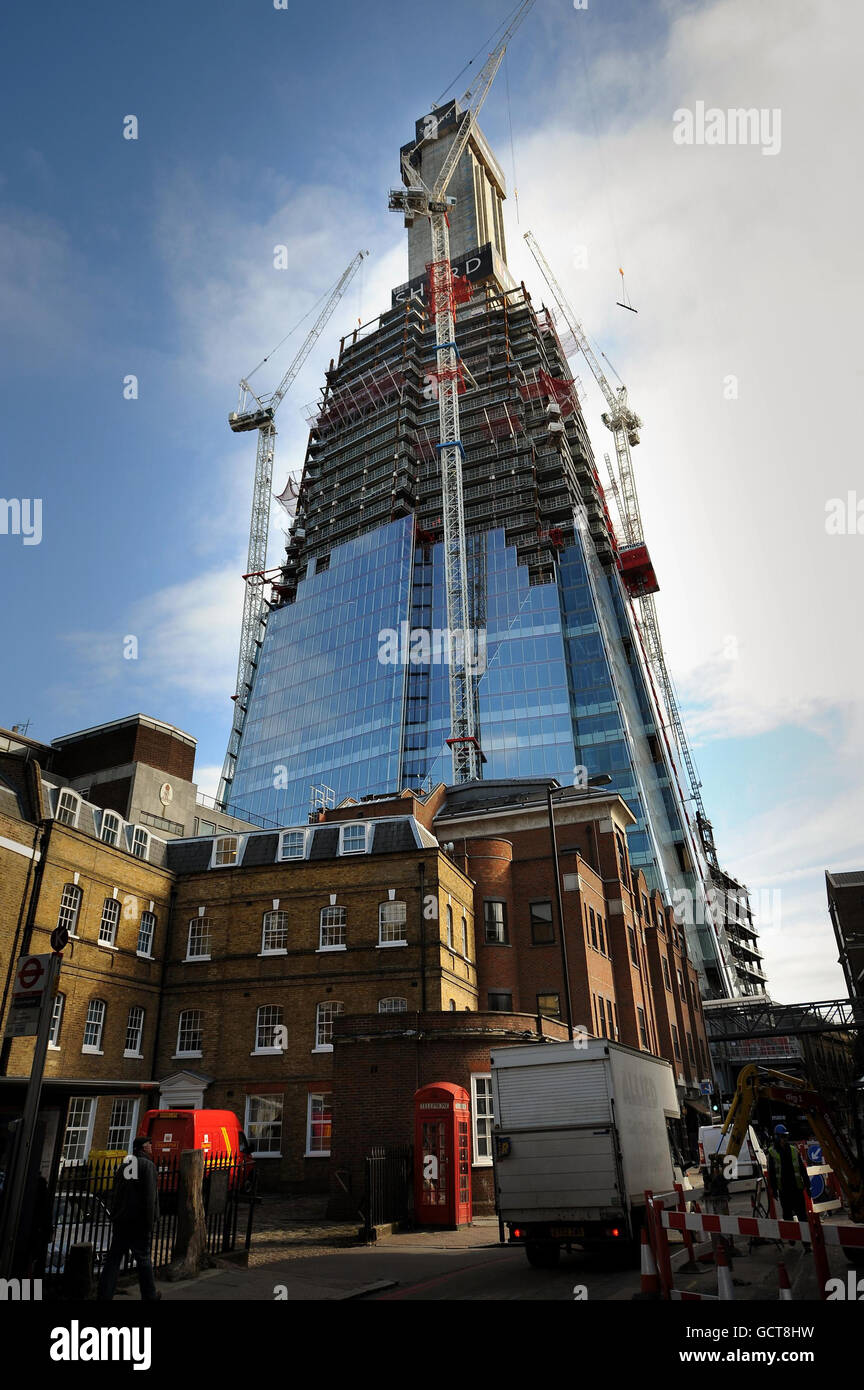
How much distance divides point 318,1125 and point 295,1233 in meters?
11.4

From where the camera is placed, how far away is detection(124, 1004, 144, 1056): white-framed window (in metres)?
31.6

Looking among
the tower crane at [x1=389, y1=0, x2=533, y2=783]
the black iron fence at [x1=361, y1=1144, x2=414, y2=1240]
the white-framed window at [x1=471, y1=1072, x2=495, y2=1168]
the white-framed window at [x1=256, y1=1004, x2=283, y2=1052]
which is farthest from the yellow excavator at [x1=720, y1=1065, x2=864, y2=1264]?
the tower crane at [x1=389, y1=0, x2=533, y2=783]

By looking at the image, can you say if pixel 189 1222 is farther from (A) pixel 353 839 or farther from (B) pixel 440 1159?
(A) pixel 353 839

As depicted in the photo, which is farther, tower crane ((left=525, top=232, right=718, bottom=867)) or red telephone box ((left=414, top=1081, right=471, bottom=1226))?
tower crane ((left=525, top=232, right=718, bottom=867))

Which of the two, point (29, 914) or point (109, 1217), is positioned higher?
point (29, 914)

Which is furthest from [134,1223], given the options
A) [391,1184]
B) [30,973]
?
[391,1184]

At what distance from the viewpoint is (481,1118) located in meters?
23.1

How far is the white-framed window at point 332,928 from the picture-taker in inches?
1273

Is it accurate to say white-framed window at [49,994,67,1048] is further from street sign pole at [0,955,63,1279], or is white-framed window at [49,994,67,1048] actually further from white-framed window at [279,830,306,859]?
street sign pole at [0,955,63,1279]

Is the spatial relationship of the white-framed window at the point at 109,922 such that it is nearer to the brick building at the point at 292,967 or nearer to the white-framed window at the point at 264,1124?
the brick building at the point at 292,967

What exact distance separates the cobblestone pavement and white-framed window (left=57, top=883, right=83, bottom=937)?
1072cm

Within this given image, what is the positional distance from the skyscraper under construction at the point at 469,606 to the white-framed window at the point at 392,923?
164 feet

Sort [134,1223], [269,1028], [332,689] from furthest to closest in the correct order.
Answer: [332,689] → [269,1028] → [134,1223]

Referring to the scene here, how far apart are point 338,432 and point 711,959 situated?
8866cm
